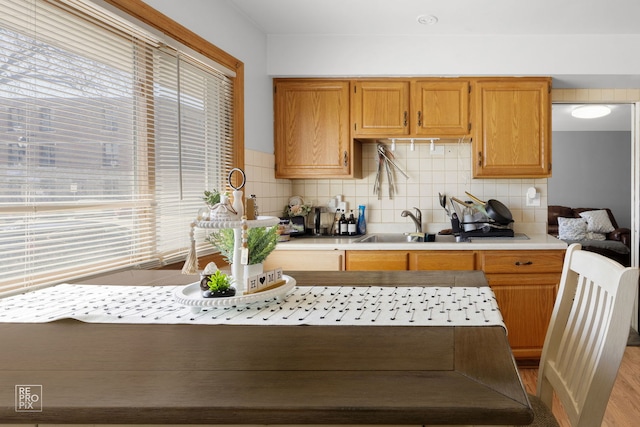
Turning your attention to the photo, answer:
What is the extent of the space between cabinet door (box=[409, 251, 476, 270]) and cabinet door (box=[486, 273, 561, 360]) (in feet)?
0.56

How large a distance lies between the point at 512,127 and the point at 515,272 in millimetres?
1037

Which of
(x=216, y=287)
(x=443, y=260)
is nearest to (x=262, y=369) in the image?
(x=216, y=287)

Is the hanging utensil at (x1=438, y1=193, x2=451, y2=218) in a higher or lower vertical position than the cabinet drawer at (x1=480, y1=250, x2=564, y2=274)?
higher

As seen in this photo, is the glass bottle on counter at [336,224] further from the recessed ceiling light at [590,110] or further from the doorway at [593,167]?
the doorway at [593,167]

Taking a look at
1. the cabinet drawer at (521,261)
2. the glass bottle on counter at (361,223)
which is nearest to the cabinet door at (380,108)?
the glass bottle on counter at (361,223)

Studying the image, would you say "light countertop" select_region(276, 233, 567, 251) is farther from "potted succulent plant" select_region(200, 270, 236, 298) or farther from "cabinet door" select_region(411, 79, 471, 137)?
"potted succulent plant" select_region(200, 270, 236, 298)

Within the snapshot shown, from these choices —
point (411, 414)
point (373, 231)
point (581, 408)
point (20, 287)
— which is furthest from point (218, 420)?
point (373, 231)

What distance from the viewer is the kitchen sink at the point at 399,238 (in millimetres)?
3430

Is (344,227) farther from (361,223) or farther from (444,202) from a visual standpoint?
(444,202)

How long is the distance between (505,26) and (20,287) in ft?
10.3

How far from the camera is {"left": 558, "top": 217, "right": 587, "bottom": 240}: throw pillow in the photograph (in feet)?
20.0

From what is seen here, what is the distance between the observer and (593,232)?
6.12 metres

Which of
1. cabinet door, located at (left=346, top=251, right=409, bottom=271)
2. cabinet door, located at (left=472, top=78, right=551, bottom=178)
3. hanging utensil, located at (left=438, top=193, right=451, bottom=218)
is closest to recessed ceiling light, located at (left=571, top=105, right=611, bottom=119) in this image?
cabinet door, located at (left=472, top=78, right=551, bottom=178)
